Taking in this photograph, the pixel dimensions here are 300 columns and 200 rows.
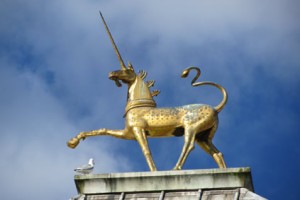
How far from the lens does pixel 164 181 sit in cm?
2555

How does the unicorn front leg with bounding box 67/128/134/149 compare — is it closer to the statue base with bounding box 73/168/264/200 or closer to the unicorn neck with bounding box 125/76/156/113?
the unicorn neck with bounding box 125/76/156/113

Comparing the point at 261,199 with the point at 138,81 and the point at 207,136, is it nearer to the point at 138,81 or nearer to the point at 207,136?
the point at 207,136

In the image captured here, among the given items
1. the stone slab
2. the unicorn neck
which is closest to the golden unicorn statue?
the unicorn neck

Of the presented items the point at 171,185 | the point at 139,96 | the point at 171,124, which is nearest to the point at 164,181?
the point at 171,185

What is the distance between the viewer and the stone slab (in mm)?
25266

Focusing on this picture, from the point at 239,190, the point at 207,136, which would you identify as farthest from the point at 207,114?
the point at 239,190

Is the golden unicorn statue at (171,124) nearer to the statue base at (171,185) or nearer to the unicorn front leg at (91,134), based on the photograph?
the unicorn front leg at (91,134)

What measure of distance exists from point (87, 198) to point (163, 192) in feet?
6.18

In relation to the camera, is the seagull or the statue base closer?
the statue base

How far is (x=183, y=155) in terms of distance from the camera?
86.2ft

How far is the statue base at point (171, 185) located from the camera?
2520 cm

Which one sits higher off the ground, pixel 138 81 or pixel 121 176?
pixel 138 81

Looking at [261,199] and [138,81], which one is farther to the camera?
[138,81]

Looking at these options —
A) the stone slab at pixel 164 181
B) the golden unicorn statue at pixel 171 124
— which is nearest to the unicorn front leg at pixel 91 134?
the golden unicorn statue at pixel 171 124
